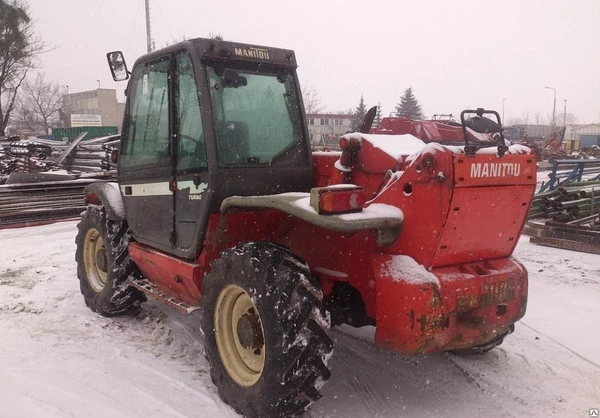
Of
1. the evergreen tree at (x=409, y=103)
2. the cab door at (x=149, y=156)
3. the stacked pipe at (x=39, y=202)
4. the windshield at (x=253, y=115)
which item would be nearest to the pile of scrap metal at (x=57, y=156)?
the stacked pipe at (x=39, y=202)

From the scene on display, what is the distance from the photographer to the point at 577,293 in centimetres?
642

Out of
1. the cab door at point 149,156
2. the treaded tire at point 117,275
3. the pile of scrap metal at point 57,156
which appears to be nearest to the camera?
the cab door at point 149,156

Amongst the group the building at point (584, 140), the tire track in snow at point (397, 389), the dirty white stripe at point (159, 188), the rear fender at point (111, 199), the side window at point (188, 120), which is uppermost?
the side window at point (188, 120)

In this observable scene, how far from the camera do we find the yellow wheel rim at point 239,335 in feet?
11.5

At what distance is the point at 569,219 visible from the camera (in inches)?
408

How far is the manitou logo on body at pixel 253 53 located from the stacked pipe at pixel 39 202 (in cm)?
925

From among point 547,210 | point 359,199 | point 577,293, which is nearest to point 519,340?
point 577,293

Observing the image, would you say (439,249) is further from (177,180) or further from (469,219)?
(177,180)

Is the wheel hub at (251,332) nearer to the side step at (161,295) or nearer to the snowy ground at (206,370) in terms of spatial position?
the snowy ground at (206,370)

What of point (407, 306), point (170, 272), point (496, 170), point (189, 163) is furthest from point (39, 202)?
point (496, 170)

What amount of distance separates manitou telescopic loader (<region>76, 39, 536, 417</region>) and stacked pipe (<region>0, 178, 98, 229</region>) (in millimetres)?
7645

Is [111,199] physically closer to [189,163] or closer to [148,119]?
[148,119]

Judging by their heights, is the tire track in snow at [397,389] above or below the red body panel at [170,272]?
below

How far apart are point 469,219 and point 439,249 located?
0.26m
